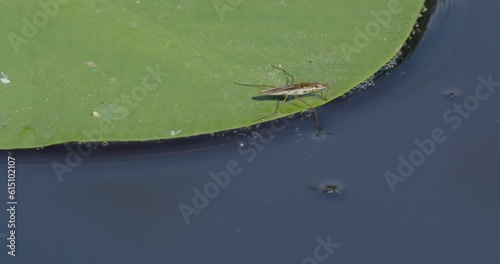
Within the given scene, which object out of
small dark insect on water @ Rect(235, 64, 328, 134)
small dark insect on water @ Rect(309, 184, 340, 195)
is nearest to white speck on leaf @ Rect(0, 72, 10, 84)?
small dark insect on water @ Rect(235, 64, 328, 134)

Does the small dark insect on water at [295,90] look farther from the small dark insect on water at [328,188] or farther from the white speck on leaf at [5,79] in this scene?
the white speck on leaf at [5,79]

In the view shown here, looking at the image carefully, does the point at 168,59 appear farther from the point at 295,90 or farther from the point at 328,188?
the point at 328,188

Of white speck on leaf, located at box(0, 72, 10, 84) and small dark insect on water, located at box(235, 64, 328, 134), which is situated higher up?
small dark insect on water, located at box(235, 64, 328, 134)

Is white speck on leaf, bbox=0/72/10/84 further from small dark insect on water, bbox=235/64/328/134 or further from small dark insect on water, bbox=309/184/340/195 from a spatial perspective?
small dark insect on water, bbox=309/184/340/195

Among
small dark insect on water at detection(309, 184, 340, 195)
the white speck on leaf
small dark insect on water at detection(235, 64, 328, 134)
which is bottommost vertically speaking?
the white speck on leaf

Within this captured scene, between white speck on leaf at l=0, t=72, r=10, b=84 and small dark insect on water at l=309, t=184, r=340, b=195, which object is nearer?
small dark insect on water at l=309, t=184, r=340, b=195

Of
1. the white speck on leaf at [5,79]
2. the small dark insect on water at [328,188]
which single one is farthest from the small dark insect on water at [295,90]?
the white speck on leaf at [5,79]
